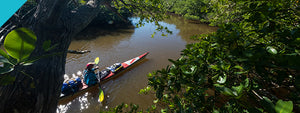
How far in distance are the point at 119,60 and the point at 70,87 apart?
3969 millimetres

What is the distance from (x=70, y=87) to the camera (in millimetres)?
5758

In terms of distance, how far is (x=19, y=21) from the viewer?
114cm

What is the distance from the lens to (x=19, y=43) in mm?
416

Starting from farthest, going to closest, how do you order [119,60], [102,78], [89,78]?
1. [119,60]
2. [102,78]
3. [89,78]

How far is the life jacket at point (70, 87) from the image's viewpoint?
5586mm

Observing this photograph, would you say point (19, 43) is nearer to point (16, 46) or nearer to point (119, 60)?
point (16, 46)

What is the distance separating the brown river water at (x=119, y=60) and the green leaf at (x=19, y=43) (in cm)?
480

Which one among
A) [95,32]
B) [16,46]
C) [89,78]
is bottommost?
[89,78]

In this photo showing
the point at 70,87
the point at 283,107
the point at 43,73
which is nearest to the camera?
the point at 283,107

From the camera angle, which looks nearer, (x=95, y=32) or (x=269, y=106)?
(x=269, y=106)

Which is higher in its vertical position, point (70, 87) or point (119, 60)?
point (70, 87)

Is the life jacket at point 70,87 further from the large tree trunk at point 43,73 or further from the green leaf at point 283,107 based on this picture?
the green leaf at point 283,107

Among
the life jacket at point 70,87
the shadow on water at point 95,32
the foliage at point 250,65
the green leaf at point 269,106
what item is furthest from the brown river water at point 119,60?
the green leaf at point 269,106

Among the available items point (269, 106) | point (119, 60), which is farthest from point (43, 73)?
point (119, 60)
